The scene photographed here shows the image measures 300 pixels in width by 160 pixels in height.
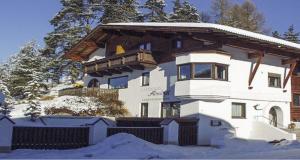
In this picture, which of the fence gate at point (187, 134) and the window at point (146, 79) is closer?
the fence gate at point (187, 134)

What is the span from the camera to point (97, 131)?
16797 millimetres

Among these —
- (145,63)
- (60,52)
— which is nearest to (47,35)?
(60,52)

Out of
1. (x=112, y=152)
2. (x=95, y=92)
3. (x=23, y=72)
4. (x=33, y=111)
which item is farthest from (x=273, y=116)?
(x=23, y=72)

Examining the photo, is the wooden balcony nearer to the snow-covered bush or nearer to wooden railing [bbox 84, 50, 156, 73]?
wooden railing [bbox 84, 50, 156, 73]

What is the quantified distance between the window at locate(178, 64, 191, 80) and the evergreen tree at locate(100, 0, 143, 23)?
25.9 m

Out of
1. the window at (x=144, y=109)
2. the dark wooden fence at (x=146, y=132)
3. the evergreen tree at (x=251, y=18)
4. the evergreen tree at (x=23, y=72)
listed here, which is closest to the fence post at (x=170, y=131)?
the dark wooden fence at (x=146, y=132)

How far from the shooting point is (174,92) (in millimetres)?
24781

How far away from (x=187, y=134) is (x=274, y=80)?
10.3 m

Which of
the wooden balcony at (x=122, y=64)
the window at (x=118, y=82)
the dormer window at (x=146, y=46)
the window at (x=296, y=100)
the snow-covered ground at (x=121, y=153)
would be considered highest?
the dormer window at (x=146, y=46)

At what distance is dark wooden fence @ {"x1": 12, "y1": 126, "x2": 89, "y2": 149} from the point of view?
15.3 metres

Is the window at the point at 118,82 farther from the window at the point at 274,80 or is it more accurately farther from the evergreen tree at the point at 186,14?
the evergreen tree at the point at 186,14

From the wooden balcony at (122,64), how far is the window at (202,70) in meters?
4.80

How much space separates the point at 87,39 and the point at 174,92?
43.3ft

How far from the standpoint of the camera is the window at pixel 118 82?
30828 millimetres
